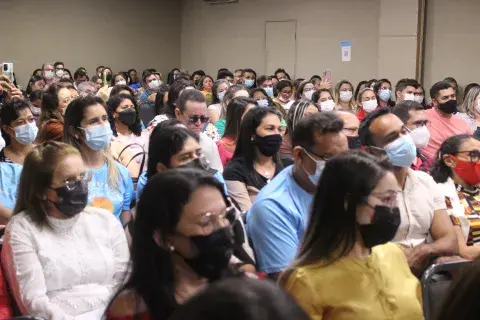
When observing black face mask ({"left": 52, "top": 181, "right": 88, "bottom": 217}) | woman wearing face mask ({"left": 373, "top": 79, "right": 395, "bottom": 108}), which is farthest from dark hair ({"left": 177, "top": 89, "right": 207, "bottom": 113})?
woman wearing face mask ({"left": 373, "top": 79, "right": 395, "bottom": 108})

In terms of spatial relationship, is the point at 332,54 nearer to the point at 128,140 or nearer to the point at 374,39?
the point at 374,39

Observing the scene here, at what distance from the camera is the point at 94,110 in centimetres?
409

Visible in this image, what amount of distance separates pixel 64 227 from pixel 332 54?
10.0 m

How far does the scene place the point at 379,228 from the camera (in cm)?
219

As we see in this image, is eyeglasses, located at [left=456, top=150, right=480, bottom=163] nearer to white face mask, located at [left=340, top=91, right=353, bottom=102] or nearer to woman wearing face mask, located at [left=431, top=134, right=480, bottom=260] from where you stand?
woman wearing face mask, located at [left=431, top=134, right=480, bottom=260]

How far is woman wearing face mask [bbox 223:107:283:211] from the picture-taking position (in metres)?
3.88

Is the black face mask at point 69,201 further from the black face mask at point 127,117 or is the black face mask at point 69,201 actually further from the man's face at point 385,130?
the black face mask at point 127,117

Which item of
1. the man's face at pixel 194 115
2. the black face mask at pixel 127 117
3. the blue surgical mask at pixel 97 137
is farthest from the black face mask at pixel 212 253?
the black face mask at pixel 127 117

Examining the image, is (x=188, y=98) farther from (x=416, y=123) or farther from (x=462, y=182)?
(x=462, y=182)

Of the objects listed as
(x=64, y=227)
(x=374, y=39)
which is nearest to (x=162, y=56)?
(x=374, y=39)

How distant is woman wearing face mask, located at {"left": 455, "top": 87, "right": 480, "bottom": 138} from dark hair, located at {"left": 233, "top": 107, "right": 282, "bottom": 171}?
3590 millimetres

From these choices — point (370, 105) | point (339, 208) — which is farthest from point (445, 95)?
point (339, 208)

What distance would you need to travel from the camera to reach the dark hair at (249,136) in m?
4.04

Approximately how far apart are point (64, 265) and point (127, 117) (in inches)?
115
